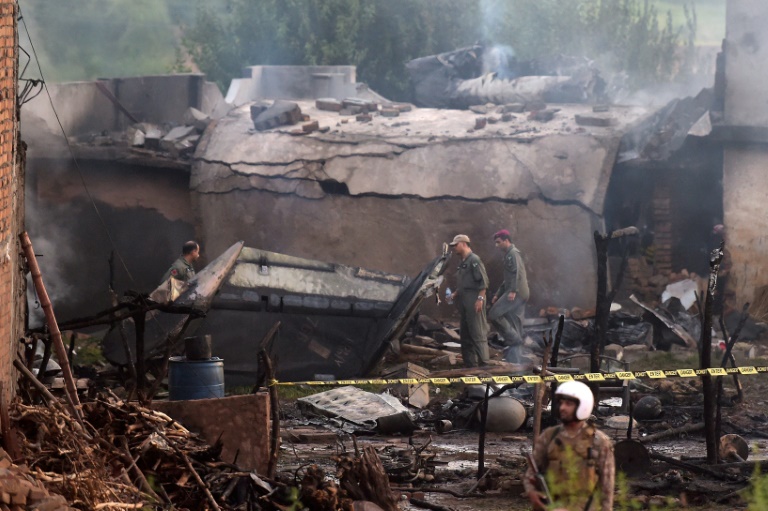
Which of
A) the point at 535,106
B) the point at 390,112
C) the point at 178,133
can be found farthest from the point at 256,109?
the point at 535,106

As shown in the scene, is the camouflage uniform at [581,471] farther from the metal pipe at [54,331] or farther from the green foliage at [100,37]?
the green foliage at [100,37]

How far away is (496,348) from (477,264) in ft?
7.81

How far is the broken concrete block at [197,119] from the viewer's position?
18.2m

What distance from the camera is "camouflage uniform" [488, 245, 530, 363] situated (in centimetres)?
1348

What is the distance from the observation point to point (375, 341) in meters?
12.9

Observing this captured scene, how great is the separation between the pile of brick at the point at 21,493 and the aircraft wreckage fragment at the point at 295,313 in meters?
6.39

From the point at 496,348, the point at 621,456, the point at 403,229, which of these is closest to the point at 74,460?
the point at 621,456

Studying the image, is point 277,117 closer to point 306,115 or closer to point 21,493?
point 306,115

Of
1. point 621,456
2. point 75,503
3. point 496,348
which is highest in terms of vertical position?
point 75,503

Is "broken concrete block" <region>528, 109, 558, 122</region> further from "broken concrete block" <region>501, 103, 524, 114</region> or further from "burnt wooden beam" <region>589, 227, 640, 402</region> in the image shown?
"burnt wooden beam" <region>589, 227, 640, 402</region>

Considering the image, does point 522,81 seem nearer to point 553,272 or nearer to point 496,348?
point 553,272

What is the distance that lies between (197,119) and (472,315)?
7232mm

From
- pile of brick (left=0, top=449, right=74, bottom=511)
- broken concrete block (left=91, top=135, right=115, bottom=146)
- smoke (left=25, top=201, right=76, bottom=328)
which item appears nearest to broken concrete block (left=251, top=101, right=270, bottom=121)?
broken concrete block (left=91, top=135, right=115, bottom=146)

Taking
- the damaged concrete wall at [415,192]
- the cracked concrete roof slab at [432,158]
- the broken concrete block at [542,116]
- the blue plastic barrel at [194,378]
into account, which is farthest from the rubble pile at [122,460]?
the broken concrete block at [542,116]
